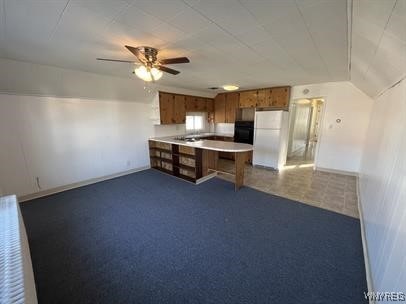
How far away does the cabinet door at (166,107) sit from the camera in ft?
15.7

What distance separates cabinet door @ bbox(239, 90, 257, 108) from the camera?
5.46 metres

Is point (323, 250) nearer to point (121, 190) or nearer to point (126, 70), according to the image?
point (121, 190)

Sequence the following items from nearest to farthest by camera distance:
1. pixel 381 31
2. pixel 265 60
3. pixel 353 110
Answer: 1. pixel 381 31
2. pixel 265 60
3. pixel 353 110

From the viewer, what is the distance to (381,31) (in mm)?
1303

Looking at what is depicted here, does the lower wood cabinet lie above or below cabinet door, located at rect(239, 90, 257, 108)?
below

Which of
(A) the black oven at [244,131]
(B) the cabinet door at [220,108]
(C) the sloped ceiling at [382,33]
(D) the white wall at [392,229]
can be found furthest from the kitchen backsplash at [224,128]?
(D) the white wall at [392,229]

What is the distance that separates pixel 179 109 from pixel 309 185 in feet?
13.4

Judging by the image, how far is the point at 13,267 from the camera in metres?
0.96

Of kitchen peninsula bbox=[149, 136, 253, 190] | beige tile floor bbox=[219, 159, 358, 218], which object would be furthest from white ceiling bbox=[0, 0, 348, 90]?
beige tile floor bbox=[219, 159, 358, 218]

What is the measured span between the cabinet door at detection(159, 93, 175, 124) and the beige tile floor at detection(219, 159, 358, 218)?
7.13 ft

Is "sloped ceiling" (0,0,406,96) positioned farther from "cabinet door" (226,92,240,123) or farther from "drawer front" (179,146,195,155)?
"cabinet door" (226,92,240,123)

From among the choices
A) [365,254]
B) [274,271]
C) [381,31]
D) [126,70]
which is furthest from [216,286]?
[126,70]

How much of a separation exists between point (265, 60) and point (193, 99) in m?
3.32

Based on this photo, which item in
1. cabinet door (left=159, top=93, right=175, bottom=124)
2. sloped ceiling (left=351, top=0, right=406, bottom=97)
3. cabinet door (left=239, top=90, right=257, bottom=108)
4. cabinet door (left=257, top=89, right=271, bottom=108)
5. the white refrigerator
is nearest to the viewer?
sloped ceiling (left=351, top=0, right=406, bottom=97)
